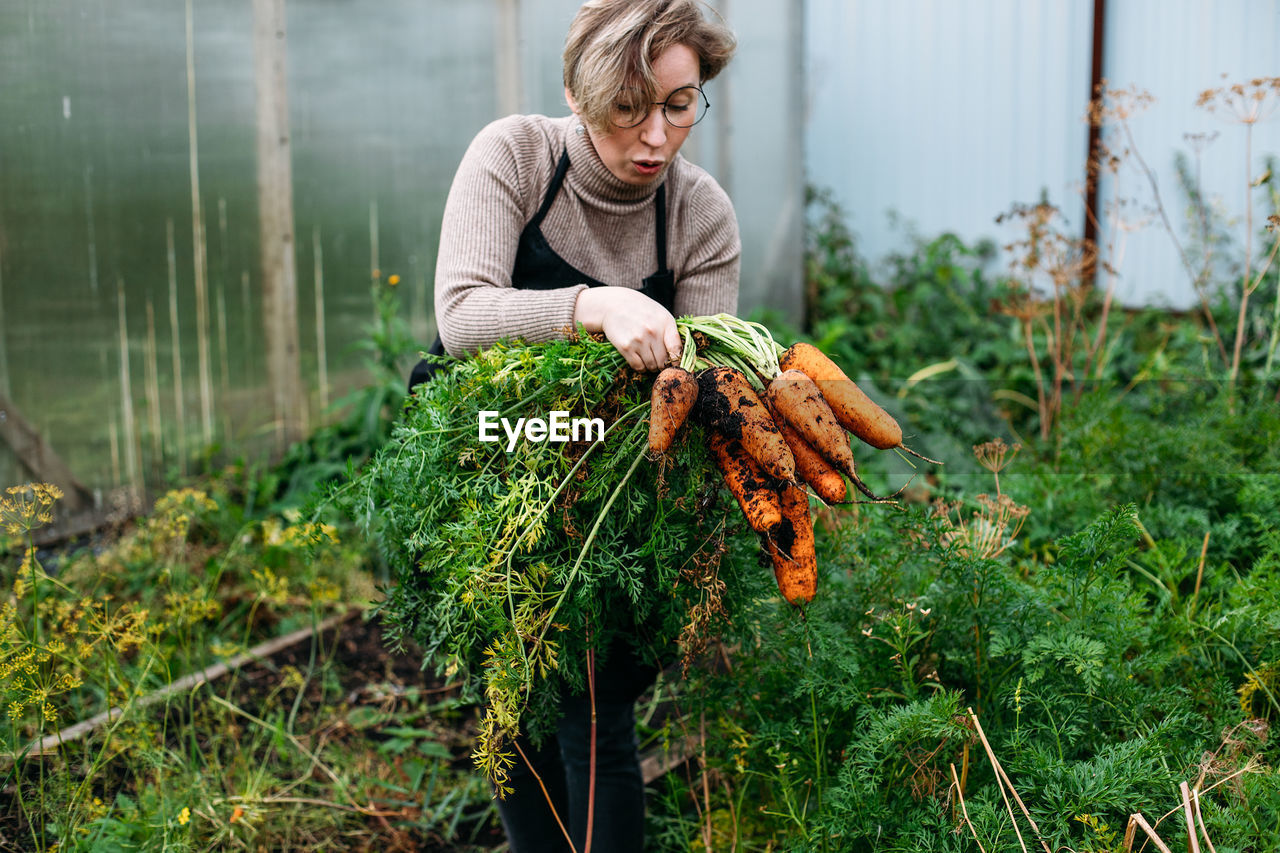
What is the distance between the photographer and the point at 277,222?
155 inches

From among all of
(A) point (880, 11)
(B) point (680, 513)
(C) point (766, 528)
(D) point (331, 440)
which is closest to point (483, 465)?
(B) point (680, 513)

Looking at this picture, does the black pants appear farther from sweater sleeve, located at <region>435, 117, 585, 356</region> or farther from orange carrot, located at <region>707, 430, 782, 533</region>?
sweater sleeve, located at <region>435, 117, 585, 356</region>

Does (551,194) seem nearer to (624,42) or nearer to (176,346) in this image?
(624,42)

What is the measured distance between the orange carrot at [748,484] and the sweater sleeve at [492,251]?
1.06 feet

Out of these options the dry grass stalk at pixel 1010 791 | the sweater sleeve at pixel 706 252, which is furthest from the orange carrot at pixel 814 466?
the sweater sleeve at pixel 706 252

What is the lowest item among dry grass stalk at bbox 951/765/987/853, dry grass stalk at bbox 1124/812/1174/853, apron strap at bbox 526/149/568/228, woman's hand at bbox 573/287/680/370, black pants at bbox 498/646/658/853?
black pants at bbox 498/646/658/853

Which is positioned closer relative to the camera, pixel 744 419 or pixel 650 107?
pixel 744 419

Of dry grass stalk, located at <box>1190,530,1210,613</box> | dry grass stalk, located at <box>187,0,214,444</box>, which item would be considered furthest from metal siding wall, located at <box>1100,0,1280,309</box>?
dry grass stalk, located at <box>187,0,214,444</box>

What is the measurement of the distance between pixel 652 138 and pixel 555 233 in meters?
0.29

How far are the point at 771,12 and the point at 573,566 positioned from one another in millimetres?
5303

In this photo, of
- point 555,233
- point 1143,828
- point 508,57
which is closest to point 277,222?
point 508,57

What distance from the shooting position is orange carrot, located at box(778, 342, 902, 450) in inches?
57.9

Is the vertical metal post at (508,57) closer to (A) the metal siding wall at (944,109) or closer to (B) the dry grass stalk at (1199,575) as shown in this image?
(A) the metal siding wall at (944,109)

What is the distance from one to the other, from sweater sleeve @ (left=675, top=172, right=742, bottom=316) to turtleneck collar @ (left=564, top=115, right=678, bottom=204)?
0.36 feet
